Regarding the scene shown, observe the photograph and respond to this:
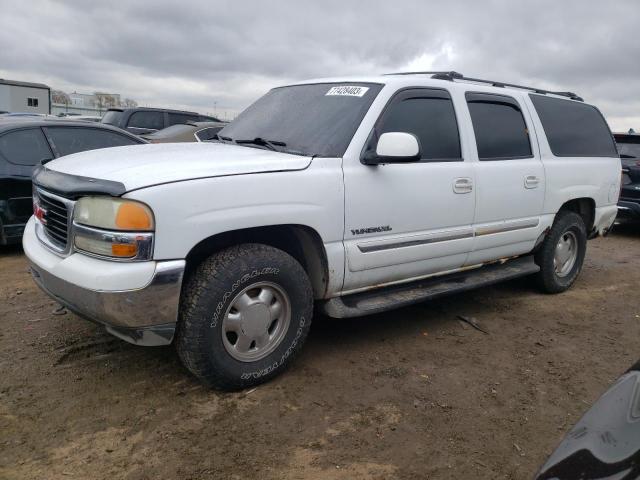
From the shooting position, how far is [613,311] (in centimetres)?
510

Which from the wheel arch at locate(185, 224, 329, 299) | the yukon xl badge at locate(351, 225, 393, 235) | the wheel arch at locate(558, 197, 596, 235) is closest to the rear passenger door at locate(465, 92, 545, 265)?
the wheel arch at locate(558, 197, 596, 235)

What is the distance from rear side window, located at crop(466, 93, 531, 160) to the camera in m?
4.39

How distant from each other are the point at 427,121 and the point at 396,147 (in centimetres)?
77

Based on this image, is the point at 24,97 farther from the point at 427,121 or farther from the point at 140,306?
the point at 140,306

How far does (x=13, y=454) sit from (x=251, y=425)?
1118 mm

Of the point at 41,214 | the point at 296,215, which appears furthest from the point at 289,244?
the point at 41,214

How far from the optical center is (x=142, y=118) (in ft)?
43.6

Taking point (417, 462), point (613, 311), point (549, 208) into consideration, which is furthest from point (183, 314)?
point (613, 311)

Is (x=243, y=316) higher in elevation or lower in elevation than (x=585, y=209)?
lower

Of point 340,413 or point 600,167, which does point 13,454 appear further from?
point 600,167

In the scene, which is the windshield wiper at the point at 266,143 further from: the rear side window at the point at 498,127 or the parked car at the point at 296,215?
the rear side window at the point at 498,127

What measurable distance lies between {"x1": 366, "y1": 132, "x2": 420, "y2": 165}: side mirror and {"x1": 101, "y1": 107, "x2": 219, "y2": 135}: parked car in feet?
34.3

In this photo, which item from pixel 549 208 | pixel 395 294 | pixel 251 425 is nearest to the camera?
pixel 251 425

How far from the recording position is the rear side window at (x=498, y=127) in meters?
4.39
